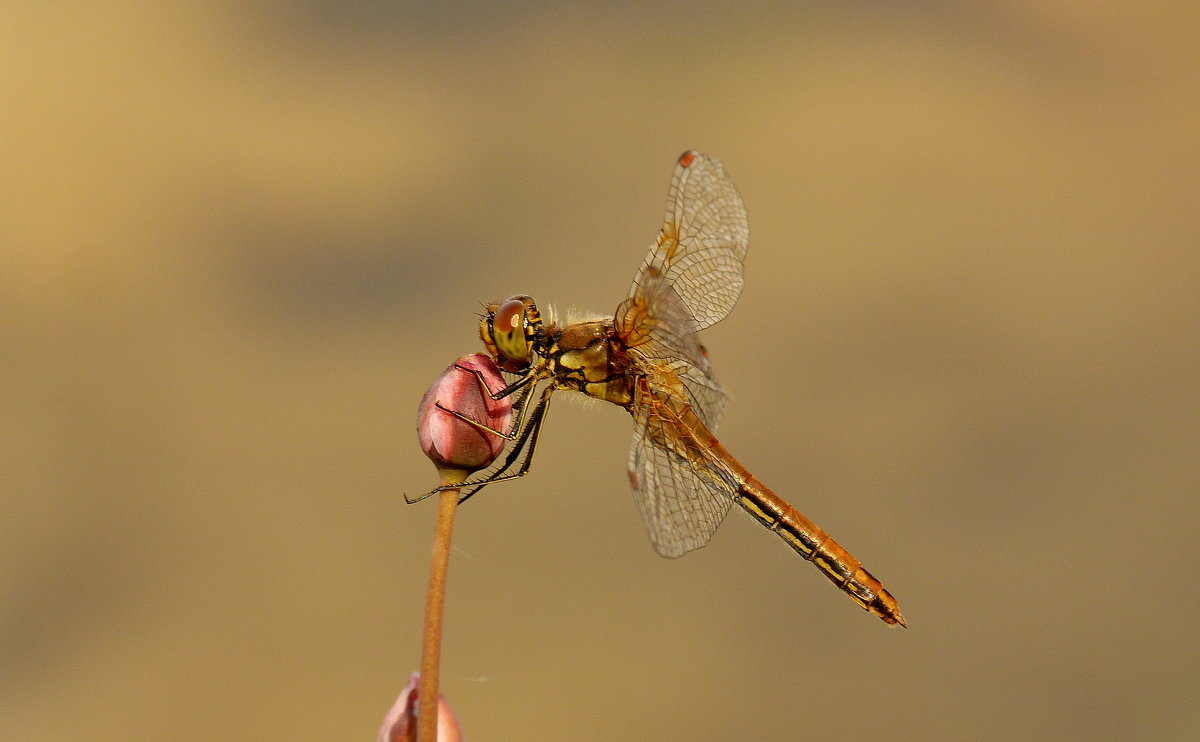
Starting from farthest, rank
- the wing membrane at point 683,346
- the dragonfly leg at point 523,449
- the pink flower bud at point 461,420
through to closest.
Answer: the wing membrane at point 683,346
the dragonfly leg at point 523,449
the pink flower bud at point 461,420

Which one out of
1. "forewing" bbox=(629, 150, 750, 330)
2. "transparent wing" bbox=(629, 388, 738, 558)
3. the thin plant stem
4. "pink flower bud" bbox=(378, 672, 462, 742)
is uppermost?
"forewing" bbox=(629, 150, 750, 330)

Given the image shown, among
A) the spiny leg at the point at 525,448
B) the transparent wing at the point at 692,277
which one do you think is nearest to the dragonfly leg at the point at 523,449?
the spiny leg at the point at 525,448

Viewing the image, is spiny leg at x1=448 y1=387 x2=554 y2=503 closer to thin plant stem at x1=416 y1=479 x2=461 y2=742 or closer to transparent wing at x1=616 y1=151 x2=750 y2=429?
transparent wing at x1=616 y1=151 x2=750 y2=429

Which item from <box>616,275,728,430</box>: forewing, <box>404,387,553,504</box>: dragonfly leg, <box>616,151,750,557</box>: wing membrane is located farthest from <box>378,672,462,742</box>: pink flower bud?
<box>616,275,728,430</box>: forewing

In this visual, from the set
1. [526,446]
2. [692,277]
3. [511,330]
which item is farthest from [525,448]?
[692,277]

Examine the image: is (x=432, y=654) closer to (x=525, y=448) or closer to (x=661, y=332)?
(x=525, y=448)

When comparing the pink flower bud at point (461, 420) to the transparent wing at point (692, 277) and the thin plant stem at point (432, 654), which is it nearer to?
the thin plant stem at point (432, 654)

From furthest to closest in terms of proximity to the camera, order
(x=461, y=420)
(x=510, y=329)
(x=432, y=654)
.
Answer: (x=510, y=329) < (x=461, y=420) < (x=432, y=654)
